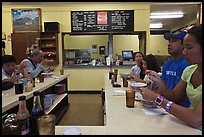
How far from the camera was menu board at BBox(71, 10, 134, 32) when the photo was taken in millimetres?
5664

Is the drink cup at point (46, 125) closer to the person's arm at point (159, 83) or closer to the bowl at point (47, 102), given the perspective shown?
the person's arm at point (159, 83)

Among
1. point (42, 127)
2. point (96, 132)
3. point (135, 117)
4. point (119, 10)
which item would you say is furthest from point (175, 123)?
point (119, 10)

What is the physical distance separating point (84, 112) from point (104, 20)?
9.61 feet

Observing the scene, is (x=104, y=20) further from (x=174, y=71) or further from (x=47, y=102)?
(x=174, y=71)

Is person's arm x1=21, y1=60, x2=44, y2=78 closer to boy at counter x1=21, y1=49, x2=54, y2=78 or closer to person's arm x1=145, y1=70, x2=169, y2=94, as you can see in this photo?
boy at counter x1=21, y1=49, x2=54, y2=78

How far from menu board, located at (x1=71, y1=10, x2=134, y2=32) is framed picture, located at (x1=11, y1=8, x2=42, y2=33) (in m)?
1.10

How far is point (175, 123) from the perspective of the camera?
1.19 metres

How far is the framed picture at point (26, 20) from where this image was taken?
5.71 metres

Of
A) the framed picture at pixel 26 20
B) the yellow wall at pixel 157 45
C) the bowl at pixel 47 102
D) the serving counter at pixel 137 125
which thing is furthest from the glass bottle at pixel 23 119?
the yellow wall at pixel 157 45

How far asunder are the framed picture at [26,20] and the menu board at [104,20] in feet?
3.61

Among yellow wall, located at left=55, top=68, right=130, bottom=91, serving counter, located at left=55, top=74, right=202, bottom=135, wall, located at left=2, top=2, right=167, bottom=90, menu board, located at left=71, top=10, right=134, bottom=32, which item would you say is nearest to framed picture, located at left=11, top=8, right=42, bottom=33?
wall, located at left=2, top=2, right=167, bottom=90

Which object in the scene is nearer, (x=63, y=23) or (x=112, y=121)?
(x=112, y=121)

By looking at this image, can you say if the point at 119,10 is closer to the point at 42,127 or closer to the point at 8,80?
the point at 8,80

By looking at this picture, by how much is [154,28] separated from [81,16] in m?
6.72
